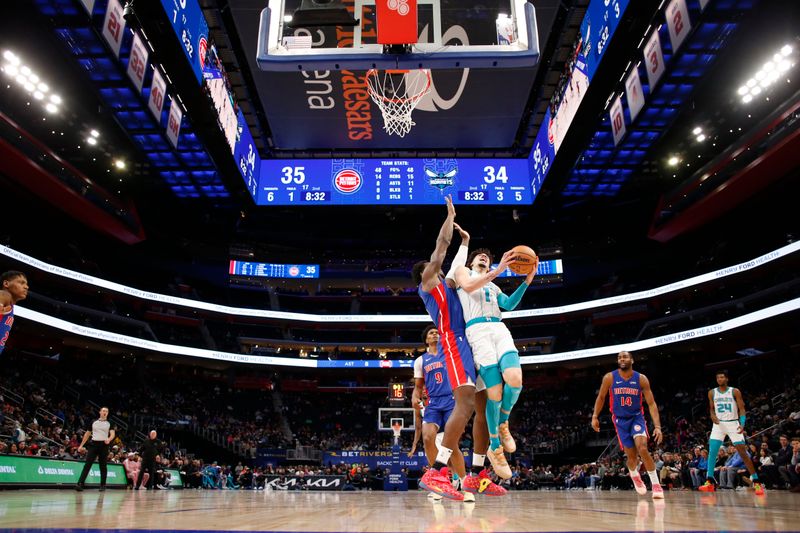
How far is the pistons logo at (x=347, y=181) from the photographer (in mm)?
21297

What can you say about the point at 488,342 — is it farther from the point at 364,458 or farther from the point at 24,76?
the point at 364,458

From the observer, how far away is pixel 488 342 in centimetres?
532

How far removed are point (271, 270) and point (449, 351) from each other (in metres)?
34.3

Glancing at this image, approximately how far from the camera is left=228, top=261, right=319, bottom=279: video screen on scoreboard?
37.4 m

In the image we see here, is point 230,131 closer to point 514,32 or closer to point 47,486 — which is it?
point 47,486

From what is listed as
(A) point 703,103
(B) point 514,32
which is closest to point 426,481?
(B) point 514,32

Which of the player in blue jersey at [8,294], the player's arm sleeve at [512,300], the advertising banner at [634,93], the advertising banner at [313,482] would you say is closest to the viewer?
the player in blue jersey at [8,294]

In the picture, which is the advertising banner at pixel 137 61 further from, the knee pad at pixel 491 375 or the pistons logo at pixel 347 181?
the knee pad at pixel 491 375

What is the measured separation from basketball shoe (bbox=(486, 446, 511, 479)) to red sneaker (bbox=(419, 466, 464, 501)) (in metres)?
0.40

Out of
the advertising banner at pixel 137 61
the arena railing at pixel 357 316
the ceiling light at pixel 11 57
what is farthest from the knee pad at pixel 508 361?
the arena railing at pixel 357 316

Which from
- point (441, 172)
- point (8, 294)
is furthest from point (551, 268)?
point (8, 294)

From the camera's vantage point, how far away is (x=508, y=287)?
38312 mm

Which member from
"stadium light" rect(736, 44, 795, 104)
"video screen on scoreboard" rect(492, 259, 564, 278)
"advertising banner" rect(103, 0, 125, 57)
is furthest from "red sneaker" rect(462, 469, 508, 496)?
"video screen on scoreboard" rect(492, 259, 564, 278)

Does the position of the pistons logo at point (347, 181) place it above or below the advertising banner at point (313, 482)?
above
